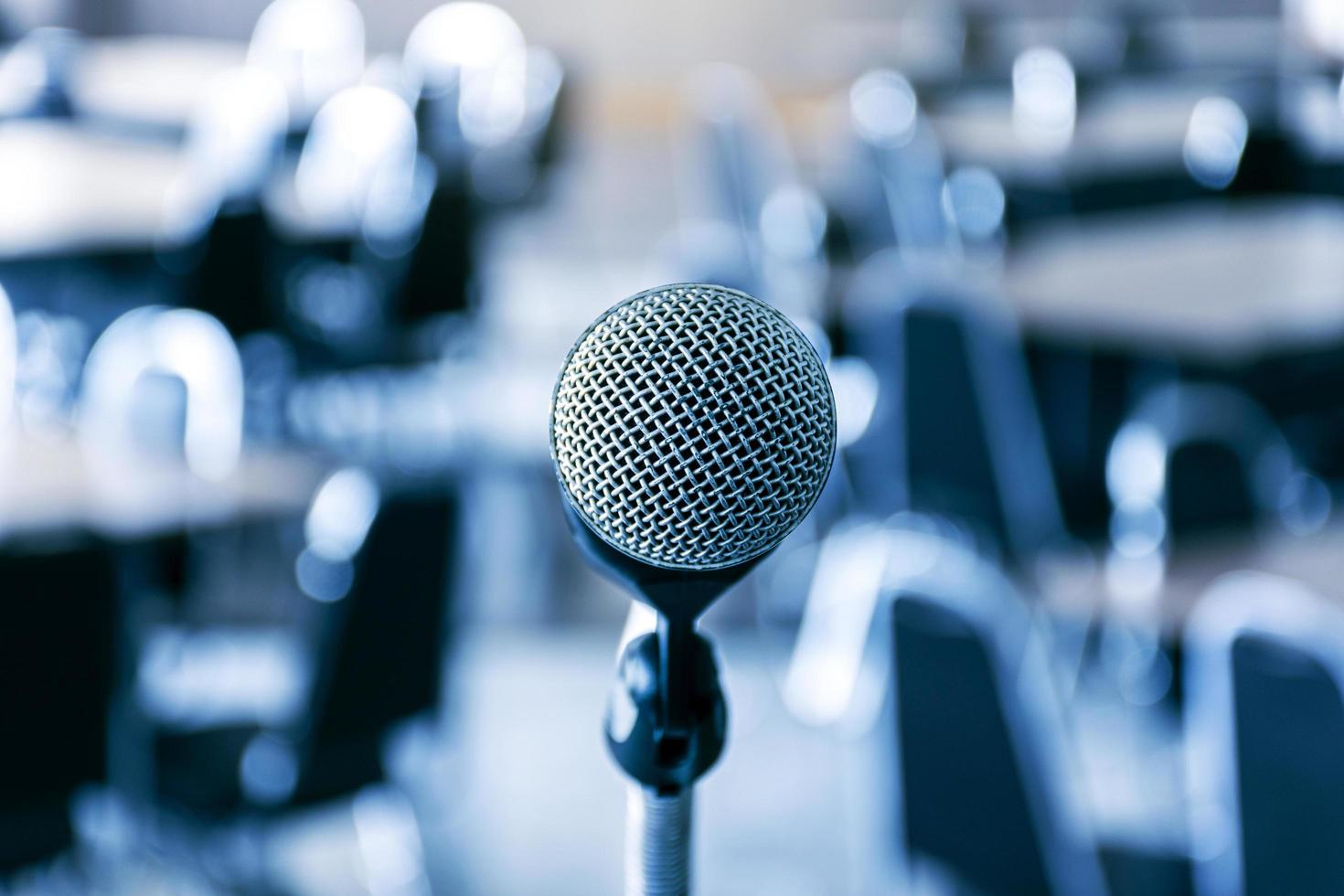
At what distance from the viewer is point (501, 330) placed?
6145mm

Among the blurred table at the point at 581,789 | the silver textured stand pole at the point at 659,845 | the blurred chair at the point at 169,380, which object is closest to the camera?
the silver textured stand pole at the point at 659,845

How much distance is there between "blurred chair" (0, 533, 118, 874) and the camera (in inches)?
82.7

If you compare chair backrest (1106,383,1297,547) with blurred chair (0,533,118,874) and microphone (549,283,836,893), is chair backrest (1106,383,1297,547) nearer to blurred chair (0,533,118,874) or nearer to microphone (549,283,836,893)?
blurred chair (0,533,118,874)

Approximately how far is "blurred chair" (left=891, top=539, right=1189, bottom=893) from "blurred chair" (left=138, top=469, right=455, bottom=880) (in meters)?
0.84

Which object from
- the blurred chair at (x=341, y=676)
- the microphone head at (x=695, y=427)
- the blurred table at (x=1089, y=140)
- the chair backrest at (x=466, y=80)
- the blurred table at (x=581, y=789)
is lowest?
the blurred table at (x=581, y=789)

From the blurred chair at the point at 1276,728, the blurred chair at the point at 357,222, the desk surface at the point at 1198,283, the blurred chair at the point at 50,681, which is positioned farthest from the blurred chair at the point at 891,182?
the blurred chair at the point at 1276,728

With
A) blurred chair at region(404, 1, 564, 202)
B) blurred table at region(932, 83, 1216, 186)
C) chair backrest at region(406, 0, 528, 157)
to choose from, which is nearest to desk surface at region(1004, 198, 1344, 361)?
blurred table at region(932, 83, 1216, 186)

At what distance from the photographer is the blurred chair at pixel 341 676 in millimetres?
2266

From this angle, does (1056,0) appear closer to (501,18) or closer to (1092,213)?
(501,18)

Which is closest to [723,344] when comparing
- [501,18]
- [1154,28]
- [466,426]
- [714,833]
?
[714,833]

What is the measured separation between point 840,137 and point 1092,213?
1337 millimetres

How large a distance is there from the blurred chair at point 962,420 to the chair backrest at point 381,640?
864 mm

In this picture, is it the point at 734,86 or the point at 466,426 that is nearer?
the point at 734,86

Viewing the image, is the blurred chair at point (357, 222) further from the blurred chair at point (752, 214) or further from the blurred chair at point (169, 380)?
the blurred chair at point (752, 214)
